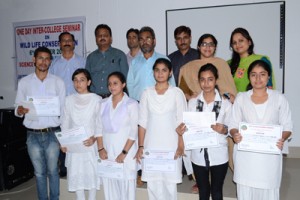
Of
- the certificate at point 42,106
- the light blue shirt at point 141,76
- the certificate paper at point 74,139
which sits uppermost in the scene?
the light blue shirt at point 141,76

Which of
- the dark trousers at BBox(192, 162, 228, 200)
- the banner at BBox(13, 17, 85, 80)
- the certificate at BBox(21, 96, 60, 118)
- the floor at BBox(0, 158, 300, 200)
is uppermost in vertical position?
the banner at BBox(13, 17, 85, 80)

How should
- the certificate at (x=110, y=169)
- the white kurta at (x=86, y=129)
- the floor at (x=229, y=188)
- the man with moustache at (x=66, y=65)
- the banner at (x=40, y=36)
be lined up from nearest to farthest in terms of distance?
the certificate at (x=110, y=169) → the white kurta at (x=86, y=129) → the floor at (x=229, y=188) → the man with moustache at (x=66, y=65) → the banner at (x=40, y=36)

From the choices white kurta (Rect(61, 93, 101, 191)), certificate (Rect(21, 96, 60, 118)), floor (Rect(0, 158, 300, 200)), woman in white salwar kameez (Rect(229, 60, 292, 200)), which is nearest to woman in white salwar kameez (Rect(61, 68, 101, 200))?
white kurta (Rect(61, 93, 101, 191))

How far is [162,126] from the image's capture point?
2586 millimetres

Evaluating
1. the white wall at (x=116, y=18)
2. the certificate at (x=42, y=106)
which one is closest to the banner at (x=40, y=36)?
the white wall at (x=116, y=18)

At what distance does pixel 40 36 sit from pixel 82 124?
3837mm

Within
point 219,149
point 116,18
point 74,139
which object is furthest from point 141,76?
point 116,18

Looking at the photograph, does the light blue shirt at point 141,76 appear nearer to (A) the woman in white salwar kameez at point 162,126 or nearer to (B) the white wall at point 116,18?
(A) the woman in white salwar kameez at point 162,126

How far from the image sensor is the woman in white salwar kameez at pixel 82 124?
2869 mm

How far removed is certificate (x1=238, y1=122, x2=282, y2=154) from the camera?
2.19 meters

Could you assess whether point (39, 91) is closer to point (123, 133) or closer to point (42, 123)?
point (42, 123)

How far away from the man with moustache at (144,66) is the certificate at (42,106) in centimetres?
88

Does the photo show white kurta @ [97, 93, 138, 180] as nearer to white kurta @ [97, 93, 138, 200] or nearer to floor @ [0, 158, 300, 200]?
white kurta @ [97, 93, 138, 200]

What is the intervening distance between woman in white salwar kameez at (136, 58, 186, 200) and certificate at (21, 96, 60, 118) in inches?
36.4
